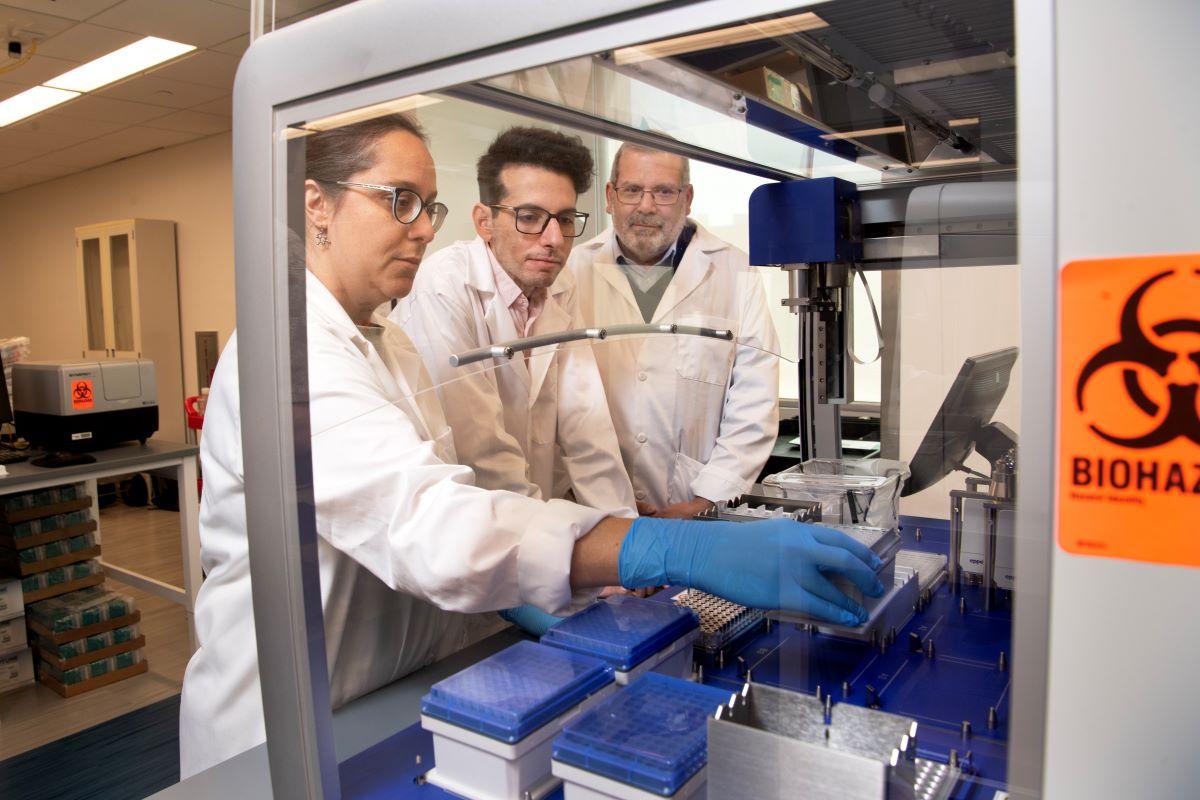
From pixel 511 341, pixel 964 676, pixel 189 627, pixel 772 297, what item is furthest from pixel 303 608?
pixel 189 627

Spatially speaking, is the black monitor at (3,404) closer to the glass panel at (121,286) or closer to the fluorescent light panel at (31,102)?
the fluorescent light panel at (31,102)

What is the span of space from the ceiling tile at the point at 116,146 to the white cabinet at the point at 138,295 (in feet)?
1.89

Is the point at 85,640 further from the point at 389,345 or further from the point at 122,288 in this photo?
the point at 122,288

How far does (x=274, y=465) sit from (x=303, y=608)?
15cm

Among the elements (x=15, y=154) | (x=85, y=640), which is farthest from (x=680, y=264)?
(x=15, y=154)

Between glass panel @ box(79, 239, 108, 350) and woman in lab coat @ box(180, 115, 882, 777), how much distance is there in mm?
7133

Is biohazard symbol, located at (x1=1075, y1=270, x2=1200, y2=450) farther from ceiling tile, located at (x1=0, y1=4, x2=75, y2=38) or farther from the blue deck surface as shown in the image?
ceiling tile, located at (x1=0, y1=4, x2=75, y2=38)

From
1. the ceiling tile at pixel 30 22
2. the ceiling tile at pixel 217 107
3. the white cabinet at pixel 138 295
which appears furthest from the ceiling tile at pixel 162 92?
the white cabinet at pixel 138 295

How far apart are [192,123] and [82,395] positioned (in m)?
2.98

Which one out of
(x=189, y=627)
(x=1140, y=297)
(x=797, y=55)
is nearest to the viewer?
(x=1140, y=297)

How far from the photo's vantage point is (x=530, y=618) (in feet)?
3.50

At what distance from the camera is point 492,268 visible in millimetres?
883

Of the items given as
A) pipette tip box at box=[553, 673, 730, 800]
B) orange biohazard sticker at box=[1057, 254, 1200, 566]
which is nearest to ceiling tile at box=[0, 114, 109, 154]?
pipette tip box at box=[553, 673, 730, 800]

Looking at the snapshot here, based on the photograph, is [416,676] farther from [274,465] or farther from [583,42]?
[583,42]
